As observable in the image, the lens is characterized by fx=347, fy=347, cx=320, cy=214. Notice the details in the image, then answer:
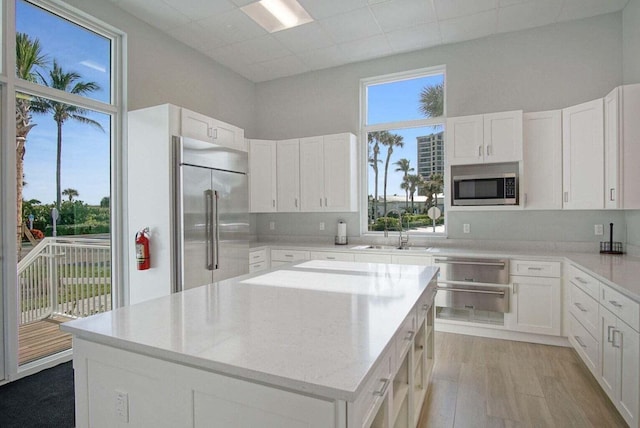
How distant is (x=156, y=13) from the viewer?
353 cm

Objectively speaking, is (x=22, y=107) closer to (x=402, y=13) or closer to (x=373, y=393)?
(x=373, y=393)

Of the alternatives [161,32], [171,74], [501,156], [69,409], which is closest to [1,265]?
[69,409]

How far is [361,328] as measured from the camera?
4.20ft

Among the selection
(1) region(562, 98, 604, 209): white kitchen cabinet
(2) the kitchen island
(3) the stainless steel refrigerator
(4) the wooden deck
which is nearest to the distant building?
(1) region(562, 98, 604, 209): white kitchen cabinet

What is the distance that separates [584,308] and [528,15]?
2972 mm

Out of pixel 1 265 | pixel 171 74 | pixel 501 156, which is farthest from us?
pixel 171 74

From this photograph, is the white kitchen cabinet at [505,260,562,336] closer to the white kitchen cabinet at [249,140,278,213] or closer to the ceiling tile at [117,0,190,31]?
the white kitchen cabinet at [249,140,278,213]

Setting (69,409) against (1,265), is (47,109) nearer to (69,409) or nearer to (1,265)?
(1,265)

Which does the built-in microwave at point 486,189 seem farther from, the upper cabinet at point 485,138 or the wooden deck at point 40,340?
the wooden deck at point 40,340

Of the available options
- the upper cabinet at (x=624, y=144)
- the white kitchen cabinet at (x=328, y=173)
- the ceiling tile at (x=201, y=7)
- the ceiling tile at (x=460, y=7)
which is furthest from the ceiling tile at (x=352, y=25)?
the upper cabinet at (x=624, y=144)

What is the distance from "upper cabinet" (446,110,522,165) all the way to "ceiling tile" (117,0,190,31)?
124 inches

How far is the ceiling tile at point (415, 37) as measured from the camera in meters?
3.89

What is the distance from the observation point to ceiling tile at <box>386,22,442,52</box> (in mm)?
3895

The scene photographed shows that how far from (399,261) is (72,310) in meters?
3.31
